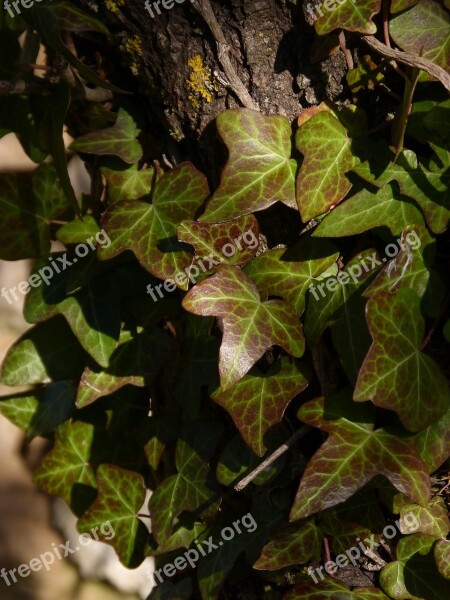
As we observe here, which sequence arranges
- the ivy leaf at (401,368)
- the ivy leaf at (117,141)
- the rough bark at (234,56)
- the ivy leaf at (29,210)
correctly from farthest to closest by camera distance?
the ivy leaf at (29,210) → the ivy leaf at (117,141) → the rough bark at (234,56) → the ivy leaf at (401,368)

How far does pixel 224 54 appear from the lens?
866mm

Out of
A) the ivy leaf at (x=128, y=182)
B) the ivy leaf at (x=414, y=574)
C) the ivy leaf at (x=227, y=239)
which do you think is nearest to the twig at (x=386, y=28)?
the ivy leaf at (x=227, y=239)

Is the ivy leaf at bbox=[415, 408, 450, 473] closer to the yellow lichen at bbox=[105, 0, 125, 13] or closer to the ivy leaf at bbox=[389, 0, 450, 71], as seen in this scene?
the ivy leaf at bbox=[389, 0, 450, 71]

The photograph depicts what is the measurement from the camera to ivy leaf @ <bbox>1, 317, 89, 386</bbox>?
109cm

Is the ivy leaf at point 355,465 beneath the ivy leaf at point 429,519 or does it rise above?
above

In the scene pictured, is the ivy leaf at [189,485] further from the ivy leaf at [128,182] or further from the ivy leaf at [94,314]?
the ivy leaf at [128,182]

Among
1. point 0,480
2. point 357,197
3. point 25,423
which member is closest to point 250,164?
point 357,197

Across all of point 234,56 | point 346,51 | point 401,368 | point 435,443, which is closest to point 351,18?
point 346,51

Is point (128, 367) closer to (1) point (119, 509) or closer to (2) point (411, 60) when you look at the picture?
(1) point (119, 509)

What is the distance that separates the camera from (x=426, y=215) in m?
0.80

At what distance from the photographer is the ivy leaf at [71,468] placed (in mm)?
1136

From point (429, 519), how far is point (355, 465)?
0.54 ft

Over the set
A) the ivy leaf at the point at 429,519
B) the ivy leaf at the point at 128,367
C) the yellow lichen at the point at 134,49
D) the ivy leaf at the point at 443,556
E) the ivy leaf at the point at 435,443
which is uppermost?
the yellow lichen at the point at 134,49

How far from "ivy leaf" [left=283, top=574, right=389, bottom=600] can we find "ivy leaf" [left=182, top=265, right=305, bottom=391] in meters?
0.32
